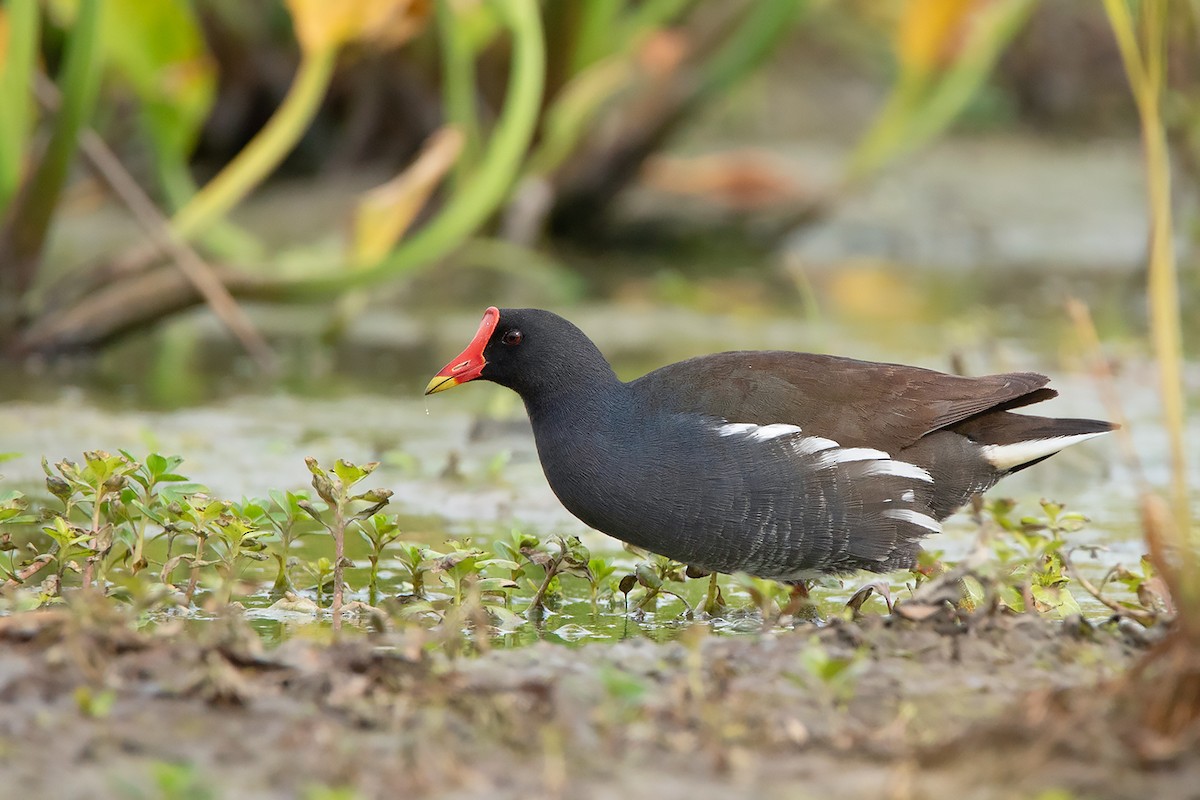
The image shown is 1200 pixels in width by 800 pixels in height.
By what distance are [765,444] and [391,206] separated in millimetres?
2712

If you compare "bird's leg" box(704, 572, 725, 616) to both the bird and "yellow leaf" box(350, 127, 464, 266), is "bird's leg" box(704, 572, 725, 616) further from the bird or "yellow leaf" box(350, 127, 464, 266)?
"yellow leaf" box(350, 127, 464, 266)

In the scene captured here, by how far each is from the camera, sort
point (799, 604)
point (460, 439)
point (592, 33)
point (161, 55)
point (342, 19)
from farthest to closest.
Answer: point (592, 33) → point (161, 55) → point (342, 19) → point (460, 439) → point (799, 604)

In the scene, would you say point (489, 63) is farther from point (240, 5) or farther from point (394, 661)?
point (394, 661)

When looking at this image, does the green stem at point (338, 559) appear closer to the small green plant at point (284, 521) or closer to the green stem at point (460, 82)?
the small green plant at point (284, 521)

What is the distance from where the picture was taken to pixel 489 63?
8.95 meters

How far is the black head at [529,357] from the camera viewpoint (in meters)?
3.73

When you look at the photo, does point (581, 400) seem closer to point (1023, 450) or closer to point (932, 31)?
point (1023, 450)

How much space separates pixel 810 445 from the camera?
11.8ft

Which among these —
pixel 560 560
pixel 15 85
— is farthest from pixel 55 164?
pixel 560 560

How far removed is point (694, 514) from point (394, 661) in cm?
100

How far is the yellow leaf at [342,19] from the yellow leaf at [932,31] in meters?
2.45

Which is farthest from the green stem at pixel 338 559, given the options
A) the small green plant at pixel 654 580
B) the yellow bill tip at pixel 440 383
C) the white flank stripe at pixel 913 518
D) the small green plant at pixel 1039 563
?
the small green plant at pixel 1039 563

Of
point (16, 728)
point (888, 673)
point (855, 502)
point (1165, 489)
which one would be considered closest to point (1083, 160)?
point (1165, 489)

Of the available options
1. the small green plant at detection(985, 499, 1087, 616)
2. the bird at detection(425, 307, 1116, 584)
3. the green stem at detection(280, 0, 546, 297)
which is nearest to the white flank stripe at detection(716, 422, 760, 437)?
the bird at detection(425, 307, 1116, 584)
